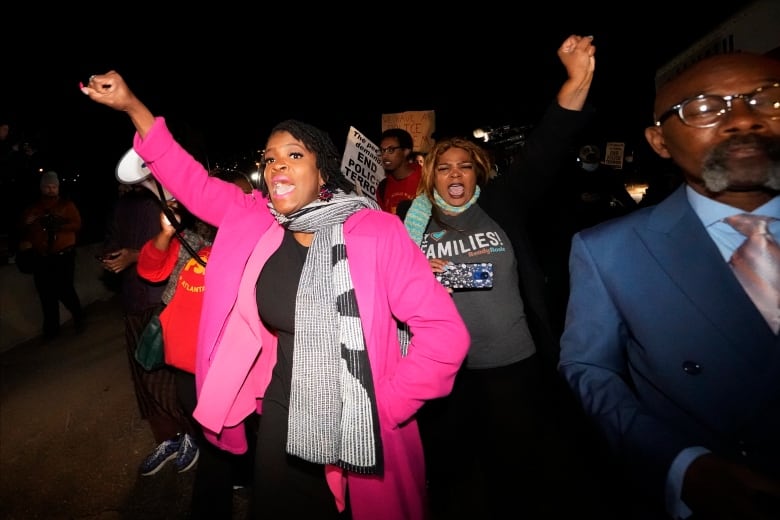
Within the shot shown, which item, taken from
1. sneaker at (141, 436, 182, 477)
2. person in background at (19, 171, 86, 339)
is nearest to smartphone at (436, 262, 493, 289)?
sneaker at (141, 436, 182, 477)

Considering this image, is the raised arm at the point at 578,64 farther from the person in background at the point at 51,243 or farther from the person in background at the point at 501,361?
the person in background at the point at 51,243

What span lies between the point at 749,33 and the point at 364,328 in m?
5.57

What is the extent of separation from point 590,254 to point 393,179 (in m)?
4.39

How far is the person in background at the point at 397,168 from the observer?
5535 millimetres

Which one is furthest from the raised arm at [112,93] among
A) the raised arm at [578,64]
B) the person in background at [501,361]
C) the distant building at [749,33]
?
the distant building at [749,33]

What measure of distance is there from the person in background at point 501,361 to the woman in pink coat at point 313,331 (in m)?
0.88

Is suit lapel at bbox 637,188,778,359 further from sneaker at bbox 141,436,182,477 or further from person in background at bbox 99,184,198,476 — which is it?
sneaker at bbox 141,436,182,477

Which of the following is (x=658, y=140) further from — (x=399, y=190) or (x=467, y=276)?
(x=399, y=190)

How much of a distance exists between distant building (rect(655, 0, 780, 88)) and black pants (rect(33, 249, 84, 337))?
922cm

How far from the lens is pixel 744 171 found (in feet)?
4.32

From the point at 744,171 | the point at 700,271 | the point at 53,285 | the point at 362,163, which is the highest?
the point at 362,163

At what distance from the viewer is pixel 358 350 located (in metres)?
1.71

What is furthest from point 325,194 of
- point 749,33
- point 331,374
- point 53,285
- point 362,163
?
point 53,285

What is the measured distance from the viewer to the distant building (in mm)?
4078
